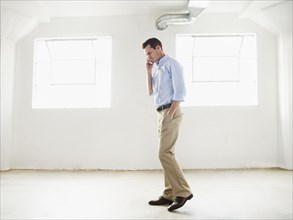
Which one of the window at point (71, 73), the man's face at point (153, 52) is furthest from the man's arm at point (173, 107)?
the window at point (71, 73)

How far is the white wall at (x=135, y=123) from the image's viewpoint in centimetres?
477

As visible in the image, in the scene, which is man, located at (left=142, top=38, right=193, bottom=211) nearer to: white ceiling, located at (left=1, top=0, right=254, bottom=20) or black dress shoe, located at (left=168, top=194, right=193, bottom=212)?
black dress shoe, located at (left=168, top=194, right=193, bottom=212)

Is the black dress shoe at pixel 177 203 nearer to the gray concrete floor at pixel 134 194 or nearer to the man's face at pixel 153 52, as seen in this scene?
the gray concrete floor at pixel 134 194

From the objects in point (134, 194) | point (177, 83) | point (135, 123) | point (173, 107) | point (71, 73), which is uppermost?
point (71, 73)

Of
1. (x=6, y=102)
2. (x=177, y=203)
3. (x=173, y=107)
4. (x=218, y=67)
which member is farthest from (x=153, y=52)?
(x=6, y=102)

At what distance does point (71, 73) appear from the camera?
205 inches

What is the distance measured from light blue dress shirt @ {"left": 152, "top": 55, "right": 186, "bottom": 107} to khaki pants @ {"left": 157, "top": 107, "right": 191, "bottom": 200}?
13 centimetres

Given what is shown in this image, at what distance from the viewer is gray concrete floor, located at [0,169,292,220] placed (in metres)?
2.34

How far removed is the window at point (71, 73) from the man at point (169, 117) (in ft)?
9.01

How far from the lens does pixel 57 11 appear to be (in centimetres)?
477

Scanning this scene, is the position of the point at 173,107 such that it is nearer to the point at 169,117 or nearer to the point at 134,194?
the point at 169,117

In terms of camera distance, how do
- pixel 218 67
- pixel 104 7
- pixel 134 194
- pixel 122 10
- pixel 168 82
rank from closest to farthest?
1. pixel 168 82
2. pixel 134 194
3. pixel 104 7
4. pixel 122 10
5. pixel 218 67

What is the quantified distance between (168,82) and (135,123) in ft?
7.85

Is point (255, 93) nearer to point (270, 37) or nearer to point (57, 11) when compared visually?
point (270, 37)
